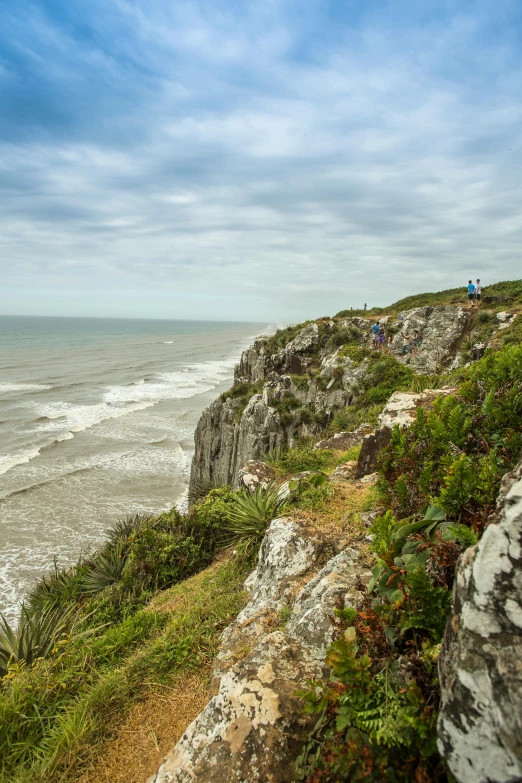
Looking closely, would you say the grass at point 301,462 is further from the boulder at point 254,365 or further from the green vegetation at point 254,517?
the boulder at point 254,365

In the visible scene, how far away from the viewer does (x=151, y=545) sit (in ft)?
27.5

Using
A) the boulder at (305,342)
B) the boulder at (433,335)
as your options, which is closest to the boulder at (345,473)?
the boulder at (433,335)

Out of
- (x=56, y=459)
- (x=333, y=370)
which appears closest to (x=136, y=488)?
(x=56, y=459)

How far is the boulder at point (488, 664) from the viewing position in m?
1.73

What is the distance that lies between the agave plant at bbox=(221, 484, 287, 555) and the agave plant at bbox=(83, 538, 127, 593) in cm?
272

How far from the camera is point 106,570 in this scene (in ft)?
27.9

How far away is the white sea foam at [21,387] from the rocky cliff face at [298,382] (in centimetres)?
3011

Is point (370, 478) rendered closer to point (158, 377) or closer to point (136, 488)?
point (136, 488)

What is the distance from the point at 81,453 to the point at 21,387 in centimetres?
2587

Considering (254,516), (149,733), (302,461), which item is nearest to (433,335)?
(302,461)

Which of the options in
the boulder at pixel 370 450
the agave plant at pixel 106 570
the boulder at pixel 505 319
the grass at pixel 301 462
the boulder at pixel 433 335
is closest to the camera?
the boulder at pixel 370 450

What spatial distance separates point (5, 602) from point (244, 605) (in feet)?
37.9

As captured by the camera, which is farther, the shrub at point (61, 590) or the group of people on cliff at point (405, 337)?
the group of people on cliff at point (405, 337)

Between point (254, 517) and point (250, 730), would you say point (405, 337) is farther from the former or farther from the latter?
point (250, 730)
